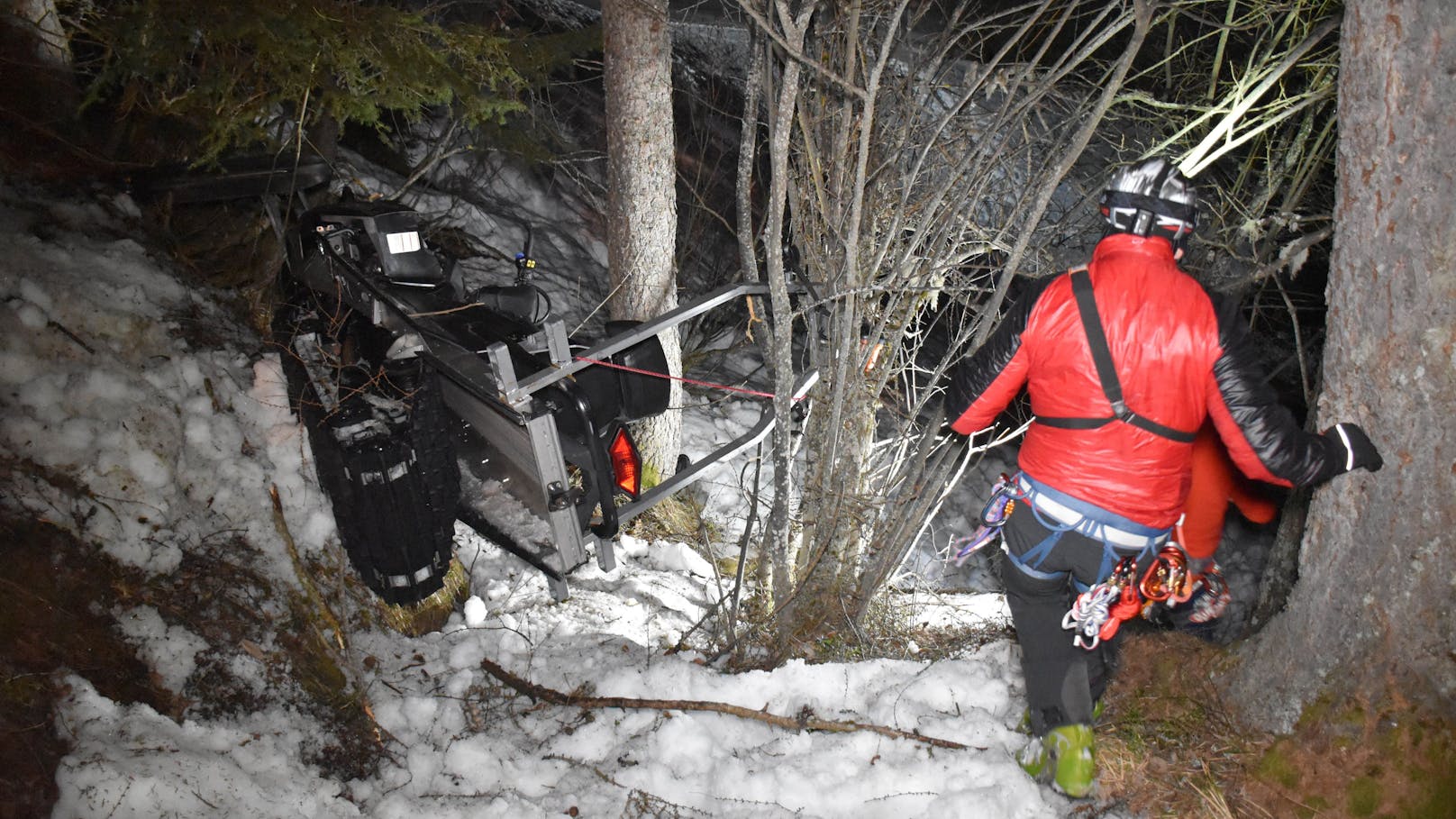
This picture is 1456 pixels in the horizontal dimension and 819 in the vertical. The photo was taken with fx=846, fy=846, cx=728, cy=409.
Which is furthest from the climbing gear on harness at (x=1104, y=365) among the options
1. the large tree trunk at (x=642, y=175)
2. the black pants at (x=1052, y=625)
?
the large tree trunk at (x=642, y=175)

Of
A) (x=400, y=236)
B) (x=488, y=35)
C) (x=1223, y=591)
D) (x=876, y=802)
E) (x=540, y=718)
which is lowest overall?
(x=540, y=718)

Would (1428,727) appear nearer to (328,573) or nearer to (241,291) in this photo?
(328,573)

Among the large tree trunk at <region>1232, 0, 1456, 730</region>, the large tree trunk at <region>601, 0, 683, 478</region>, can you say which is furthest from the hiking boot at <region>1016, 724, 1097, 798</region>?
the large tree trunk at <region>601, 0, 683, 478</region>

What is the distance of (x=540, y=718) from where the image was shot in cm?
340

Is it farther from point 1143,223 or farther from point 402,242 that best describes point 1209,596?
point 402,242

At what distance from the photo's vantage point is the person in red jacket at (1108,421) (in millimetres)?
2584

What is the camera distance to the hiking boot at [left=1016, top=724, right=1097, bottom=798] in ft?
9.31

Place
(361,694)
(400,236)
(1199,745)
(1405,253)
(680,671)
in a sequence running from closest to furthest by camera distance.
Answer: (1405,253) < (1199,745) < (361,694) < (680,671) < (400,236)

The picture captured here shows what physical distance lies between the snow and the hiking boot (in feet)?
0.29

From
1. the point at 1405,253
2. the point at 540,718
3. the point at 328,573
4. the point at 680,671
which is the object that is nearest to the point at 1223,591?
the point at 1405,253

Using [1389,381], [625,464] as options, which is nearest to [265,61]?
[625,464]

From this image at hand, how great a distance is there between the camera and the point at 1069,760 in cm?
285

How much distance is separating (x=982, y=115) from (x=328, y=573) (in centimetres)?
365

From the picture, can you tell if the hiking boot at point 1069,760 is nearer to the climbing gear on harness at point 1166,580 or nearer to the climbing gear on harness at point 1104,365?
the climbing gear on harness at point 1166,580
